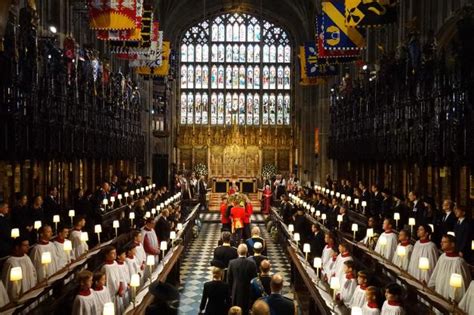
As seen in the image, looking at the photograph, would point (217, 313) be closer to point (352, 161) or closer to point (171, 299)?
point (171, 299)

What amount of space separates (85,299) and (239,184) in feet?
106

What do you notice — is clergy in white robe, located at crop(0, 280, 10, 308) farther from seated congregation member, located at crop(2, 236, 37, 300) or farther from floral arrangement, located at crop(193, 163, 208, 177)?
floral arrangement, located at crop(193, 163, 208, 177)

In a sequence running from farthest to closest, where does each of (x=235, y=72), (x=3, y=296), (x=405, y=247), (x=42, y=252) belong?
(x=235, y=72) → (x=405, y=247) → (x=42, y=252) → (x=3, y=296)

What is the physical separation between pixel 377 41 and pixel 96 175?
15.5 m

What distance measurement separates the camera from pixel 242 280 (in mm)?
8500

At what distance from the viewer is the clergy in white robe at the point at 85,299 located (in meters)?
7.11

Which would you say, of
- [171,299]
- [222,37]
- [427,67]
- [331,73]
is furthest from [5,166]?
[222,37]

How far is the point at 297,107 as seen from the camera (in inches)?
1738

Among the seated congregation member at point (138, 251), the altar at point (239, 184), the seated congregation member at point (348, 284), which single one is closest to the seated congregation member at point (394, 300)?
the seated congregation member at point (348, 284)

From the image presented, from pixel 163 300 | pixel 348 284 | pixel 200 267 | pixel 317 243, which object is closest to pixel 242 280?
pixel 348 284

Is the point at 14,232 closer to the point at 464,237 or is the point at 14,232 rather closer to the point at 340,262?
the point at 340,262

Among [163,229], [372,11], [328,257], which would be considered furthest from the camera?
[372,11]

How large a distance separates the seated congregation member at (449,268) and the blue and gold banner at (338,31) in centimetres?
1342

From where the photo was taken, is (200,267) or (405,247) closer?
(405,247)
